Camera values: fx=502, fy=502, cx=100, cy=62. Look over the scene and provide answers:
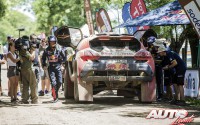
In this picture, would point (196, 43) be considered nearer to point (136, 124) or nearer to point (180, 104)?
point (180, 104)

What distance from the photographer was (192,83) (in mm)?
14758

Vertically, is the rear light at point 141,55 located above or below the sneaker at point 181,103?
above

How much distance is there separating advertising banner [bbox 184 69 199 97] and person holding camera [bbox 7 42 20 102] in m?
5.07

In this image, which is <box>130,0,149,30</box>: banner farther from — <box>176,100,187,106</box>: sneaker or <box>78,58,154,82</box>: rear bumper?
<box>176,100,187,106</box>: sneaker

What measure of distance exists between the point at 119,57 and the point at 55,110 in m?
2.42

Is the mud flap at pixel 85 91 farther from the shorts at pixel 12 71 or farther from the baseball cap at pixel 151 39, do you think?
the baseball cap at pixel 151 39

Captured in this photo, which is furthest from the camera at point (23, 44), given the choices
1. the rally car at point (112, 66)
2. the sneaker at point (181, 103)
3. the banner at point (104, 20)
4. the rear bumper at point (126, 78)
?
the banner at point (104, 20)

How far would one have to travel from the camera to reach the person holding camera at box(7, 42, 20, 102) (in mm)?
13602

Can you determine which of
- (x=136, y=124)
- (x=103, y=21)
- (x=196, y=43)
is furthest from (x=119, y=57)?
(x=196, y=43)

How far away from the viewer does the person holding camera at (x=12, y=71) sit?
1360 centimetres

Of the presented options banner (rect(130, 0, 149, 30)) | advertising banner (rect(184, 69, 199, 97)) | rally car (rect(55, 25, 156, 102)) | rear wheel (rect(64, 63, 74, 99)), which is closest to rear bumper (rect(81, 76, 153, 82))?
rally car (rect(55, 25, 156, 102))

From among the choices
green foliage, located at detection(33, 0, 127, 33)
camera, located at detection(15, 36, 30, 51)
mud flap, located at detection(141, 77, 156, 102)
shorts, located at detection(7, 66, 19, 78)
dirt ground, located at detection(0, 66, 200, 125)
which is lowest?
dirt ground, located at detection(0, 66, 200, 125)

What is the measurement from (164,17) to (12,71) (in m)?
5.21

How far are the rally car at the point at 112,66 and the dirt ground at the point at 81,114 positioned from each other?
0.48m
